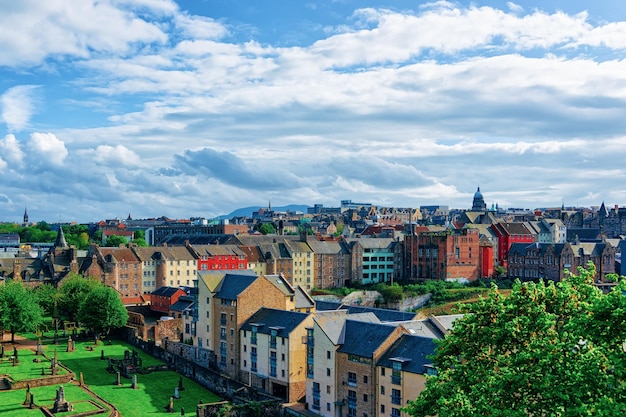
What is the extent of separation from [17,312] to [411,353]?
195 ft

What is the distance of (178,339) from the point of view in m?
100

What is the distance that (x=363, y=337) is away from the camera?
6309cm

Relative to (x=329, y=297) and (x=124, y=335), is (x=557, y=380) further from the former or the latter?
(x=329, y=297)

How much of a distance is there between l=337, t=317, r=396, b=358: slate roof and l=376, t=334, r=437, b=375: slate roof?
121 cm

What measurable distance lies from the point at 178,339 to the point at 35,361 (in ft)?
73.3

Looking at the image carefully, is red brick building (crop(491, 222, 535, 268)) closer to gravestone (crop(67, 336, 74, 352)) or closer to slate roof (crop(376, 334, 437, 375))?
gravestone (crop(67, 336, 74, 352))

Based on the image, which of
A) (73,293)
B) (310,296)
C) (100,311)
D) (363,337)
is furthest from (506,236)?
(363,337)

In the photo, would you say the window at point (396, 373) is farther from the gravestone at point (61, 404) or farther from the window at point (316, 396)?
the gravestone at point (61, 404)

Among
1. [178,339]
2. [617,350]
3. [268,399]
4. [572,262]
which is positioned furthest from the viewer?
[572,262]

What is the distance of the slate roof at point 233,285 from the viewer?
80.8 metres

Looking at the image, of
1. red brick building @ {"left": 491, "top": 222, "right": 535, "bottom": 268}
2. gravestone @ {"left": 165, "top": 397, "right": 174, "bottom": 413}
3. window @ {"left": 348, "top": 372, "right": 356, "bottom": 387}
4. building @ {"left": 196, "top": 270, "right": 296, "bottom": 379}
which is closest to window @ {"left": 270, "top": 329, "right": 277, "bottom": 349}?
building @ {"left": 196, "top": 270, "right": 296, "bottom": 379}

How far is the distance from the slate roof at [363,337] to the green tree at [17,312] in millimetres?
49598

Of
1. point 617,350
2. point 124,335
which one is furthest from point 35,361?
point 617,350

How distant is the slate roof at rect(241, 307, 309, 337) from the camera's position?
72500mm
